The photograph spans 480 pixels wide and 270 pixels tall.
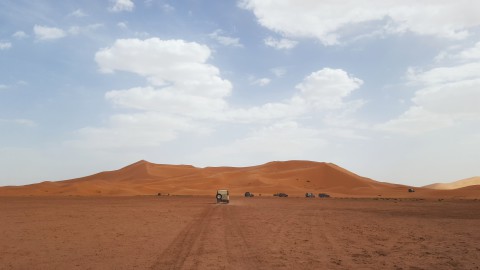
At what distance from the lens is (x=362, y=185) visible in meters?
85.0

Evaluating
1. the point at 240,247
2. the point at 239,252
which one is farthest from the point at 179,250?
the point at 240,247

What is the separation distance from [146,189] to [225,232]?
64.2 metres

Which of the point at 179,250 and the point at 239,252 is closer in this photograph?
the point at 239,252

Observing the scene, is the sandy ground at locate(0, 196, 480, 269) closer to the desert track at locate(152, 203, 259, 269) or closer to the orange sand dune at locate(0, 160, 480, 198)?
the desert track at locate(152, 203, 259, 269)

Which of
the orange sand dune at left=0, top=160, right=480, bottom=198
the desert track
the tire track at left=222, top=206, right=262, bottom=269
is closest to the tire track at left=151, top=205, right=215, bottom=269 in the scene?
the desert track

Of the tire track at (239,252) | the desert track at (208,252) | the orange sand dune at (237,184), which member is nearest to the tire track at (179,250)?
the desert track at (208,252)

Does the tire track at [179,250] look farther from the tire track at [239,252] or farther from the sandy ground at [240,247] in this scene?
the tire track at [239,252]

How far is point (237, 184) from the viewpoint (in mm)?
88875

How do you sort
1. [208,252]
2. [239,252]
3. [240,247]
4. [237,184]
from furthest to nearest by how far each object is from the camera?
[237,184] < [240,247] < [239,252] < [208,252]

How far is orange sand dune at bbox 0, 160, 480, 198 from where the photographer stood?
7050cm

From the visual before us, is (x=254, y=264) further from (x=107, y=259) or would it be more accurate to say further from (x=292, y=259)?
(x=107, y=259)

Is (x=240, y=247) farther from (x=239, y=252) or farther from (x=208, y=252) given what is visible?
(x=208, y=252)

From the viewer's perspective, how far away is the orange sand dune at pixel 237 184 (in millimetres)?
70500

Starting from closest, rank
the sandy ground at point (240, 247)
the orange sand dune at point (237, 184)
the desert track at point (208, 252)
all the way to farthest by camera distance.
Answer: the desert track at point (208, 252) → the sandy ground at point (240, 247) → the orange sand dune at point (237, 184)
